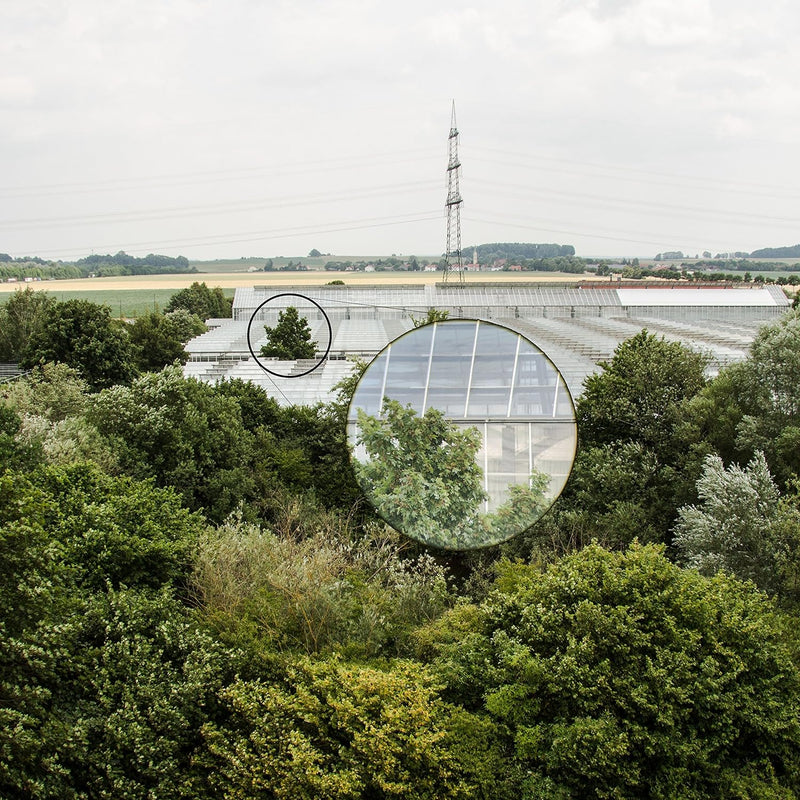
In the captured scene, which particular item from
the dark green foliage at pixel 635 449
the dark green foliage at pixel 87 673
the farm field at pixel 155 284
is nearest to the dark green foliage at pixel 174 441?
the dark green foliage at pixel 87 673

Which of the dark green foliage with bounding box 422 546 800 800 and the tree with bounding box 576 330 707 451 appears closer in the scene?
the dark green foliage with bounding box 422 546 800 800

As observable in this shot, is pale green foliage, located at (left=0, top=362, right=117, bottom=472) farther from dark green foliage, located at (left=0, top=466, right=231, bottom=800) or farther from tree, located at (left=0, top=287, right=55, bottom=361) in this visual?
tree, located at (left=0, top=287, right=55, bottom=361)

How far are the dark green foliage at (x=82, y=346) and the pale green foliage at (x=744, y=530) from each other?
30.0 metres

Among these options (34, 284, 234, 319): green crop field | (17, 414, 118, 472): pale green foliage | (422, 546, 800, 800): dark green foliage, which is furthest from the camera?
(34, 284, 234, 319): green crop field

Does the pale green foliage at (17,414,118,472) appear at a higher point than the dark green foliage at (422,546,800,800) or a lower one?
higher

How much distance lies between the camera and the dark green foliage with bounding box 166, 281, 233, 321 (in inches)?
2918

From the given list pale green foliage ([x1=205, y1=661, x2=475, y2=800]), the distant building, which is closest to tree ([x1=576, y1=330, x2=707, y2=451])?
the distant building

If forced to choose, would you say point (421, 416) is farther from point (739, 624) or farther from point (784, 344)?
point (784, 344)

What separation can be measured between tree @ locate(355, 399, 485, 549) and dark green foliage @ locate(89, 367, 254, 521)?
835 cm

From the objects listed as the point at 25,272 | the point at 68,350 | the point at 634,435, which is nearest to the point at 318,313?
the point at 68,350

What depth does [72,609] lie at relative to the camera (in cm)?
1228

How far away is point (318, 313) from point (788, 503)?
39448 mm

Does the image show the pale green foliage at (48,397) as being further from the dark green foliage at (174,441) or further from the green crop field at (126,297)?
the green crop field at (126,297)

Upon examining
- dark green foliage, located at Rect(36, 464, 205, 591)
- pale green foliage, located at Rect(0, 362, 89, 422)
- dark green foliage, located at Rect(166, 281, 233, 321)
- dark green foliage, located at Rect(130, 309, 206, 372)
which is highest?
dark green foliage, located at Rect(166, 281, 233, 321)
